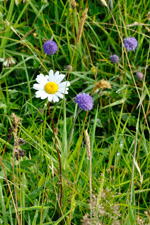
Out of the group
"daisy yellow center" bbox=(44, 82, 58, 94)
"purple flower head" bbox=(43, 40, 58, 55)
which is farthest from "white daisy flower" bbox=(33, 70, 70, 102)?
"purple flower head" bbox=(43, 40, 58, 55)

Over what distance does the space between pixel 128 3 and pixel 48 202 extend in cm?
152

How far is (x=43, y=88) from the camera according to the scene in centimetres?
135

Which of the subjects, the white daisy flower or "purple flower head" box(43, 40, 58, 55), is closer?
the white daisy flower

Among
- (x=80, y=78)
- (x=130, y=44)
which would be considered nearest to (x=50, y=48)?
(x=80, y=78)

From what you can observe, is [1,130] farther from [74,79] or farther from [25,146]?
[74,79]

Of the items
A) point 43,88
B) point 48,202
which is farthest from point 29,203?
point 43,88

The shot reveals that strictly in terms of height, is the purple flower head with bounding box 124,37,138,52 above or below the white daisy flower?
above

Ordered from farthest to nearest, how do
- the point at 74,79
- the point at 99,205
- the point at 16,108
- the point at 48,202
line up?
the point at 74,79 < the point at 16,108 < the point at 48,202 < the point at 99,205

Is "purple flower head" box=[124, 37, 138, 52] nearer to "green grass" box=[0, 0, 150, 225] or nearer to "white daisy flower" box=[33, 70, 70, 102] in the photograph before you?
"green grass" box=[0, 0, 150, 225]

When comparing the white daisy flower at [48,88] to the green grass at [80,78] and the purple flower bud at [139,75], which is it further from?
the purple flower bud at [139,75]

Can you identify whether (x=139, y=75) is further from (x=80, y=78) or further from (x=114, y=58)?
(x=80, y=78)

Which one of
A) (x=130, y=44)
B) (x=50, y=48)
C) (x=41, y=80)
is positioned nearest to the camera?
(x=41, y=80)

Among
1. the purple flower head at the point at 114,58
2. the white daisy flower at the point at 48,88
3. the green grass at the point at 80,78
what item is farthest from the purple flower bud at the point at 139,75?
the white daisy flower at the point at 48,88

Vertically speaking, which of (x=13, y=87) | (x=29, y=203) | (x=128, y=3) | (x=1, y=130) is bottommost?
(x=29, y=203)
